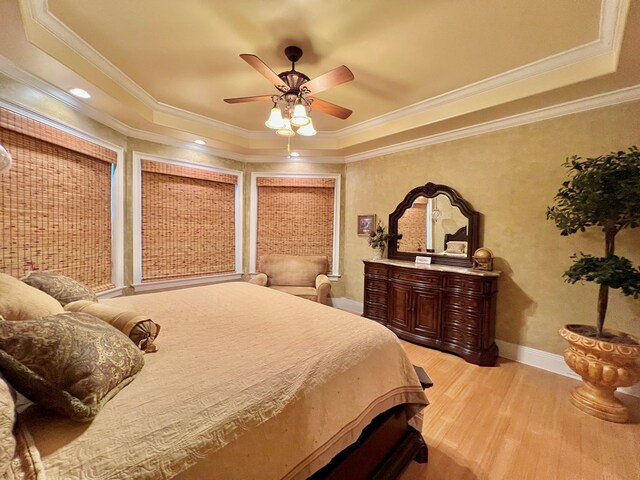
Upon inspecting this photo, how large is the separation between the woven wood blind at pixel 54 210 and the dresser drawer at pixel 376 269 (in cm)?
324

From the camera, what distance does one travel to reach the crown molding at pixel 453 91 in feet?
5.71

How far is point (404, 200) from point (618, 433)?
2800 millimetres

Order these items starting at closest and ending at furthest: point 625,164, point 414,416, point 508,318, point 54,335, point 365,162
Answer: point 54,335 → point 414,416 → point 625,164 → point 508,318 → point 365,162

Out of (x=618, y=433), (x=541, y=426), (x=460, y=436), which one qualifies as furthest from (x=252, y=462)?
(x=618, y=433)

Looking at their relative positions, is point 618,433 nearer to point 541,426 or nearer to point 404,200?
point 541,426

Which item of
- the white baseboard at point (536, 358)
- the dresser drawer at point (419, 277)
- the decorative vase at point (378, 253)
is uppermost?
the decorative vase at point (378, 253)

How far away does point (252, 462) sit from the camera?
824 millimetres

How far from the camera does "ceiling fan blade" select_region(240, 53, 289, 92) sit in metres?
1.79

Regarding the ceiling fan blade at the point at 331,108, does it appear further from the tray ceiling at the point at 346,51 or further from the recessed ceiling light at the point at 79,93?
the recessed ceiling light at the point at 79,93

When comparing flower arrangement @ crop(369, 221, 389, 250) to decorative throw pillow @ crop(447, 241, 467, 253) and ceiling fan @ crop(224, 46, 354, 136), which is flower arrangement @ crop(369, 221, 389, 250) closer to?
decorative throw pillow @ crop(447, 241, 467, 253)

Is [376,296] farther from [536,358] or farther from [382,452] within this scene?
[382,452]

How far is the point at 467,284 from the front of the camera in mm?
2775

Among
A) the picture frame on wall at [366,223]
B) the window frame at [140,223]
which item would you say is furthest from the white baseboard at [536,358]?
the window frame at [140,223]

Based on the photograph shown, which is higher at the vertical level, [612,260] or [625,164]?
[625,164]
